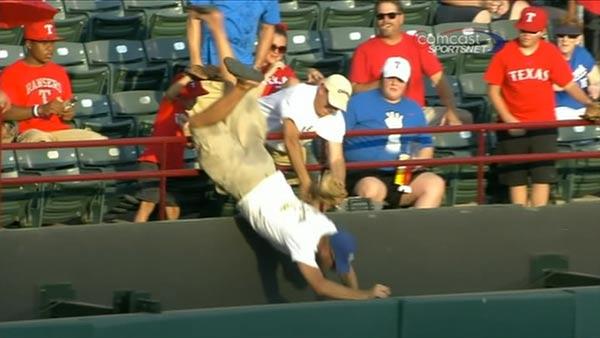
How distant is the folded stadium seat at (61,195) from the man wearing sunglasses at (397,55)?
199 centimetres

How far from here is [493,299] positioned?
1151 cm

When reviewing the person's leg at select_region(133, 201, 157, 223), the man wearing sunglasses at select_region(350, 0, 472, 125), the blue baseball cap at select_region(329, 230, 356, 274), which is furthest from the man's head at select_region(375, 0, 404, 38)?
the blue baseball cap at select_region(329, 230, 356, 274)

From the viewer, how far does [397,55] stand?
13820 millimetres

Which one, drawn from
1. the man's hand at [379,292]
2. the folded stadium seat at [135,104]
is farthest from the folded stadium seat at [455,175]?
the man's hand at [379,292]

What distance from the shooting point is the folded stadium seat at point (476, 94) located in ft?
48.5

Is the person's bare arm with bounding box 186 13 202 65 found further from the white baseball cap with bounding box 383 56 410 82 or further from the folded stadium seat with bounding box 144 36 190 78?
the folded stadium seat with bounding box 144 36 190 78

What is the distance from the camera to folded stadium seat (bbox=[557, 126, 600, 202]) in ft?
46.1

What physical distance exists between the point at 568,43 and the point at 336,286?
425 cm

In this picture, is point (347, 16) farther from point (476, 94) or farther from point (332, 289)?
point (332, 289)

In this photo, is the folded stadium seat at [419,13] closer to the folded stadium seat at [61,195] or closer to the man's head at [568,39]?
the man's head at [568,39]

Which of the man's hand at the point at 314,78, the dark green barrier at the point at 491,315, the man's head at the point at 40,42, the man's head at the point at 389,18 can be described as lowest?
the dark green barrier at the point at 491,315

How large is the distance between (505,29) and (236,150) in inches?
199

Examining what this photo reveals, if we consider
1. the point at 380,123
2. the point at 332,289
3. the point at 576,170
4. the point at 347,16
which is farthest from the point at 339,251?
the point at 347,16

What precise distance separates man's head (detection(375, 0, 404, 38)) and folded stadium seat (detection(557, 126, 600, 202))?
4.58 feet
